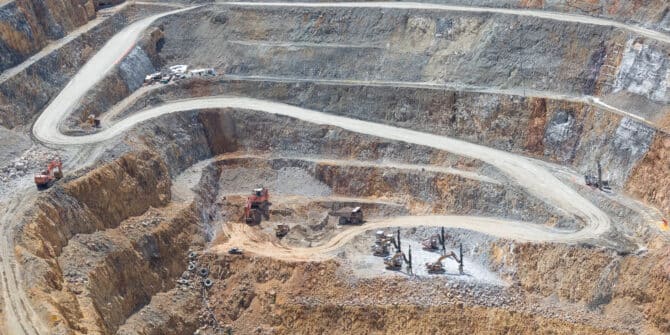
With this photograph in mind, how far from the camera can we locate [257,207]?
190 ft

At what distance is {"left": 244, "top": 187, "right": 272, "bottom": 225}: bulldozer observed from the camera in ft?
188

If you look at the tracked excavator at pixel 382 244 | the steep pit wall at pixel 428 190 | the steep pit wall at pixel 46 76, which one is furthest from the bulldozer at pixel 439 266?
the steep pit wall at pixel 46 76

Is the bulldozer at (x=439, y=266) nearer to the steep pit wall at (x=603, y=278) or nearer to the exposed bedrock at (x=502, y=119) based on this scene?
the steep pit wall at (x=603, y=278)

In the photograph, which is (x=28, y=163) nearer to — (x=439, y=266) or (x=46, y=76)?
(x=46, y=76)

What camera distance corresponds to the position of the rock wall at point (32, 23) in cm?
6212

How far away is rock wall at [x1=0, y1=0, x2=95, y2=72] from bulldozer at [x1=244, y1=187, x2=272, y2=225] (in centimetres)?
2195

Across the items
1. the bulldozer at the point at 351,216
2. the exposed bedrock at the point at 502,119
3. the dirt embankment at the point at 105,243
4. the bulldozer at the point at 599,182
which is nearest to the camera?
the dirt embankment at the point at 105,243

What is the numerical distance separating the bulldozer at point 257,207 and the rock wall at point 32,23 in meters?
21.9

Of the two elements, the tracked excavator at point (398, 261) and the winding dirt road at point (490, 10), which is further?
the winding dirt road at point (490, 10)

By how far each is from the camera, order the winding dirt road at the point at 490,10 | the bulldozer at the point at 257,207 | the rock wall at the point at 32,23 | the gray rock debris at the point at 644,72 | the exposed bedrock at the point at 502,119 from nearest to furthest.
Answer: the exposed bedrock at the point at 502,119 → the gray rock debris at the point at 644,72 → the bulldozer at the point at 257,207 → the winding dirt road at the point at 490,10 → the rock wall at the point at 32,23

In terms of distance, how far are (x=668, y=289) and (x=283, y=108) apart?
33.9 meters

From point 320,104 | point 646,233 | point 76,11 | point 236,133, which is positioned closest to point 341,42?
point 320,104

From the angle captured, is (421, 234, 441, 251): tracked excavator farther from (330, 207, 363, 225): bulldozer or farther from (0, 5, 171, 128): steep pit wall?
(0, 5, 171, 128): steep pit wall

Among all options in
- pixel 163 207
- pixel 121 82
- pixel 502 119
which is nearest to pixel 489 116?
pixel 502 119
